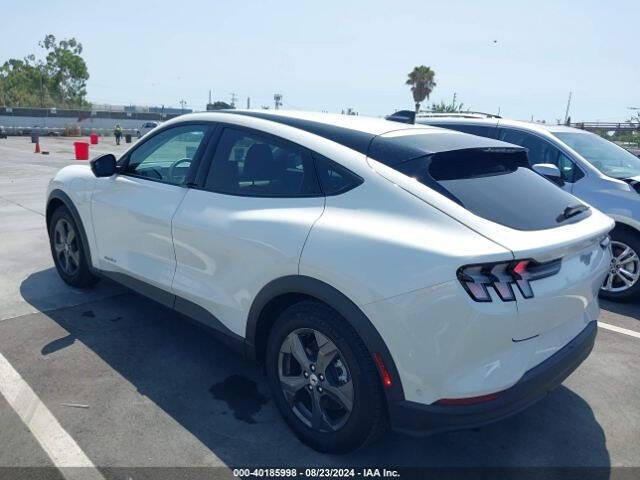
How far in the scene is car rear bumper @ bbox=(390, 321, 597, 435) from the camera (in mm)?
2230

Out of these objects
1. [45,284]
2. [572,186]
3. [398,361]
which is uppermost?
[572,186]

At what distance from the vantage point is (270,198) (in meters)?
2.90

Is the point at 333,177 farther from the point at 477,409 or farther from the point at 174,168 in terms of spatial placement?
the point at 174,168

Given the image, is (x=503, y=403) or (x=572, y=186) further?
(x=572, y=186)

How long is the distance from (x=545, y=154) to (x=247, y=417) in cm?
443

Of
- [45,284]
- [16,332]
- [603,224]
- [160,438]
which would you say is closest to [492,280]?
[603,224]

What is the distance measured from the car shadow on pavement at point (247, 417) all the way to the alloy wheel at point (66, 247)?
2.37 ft

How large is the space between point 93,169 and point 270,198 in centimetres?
188

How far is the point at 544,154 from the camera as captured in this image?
570 centimetres

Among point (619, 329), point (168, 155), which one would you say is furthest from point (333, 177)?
point (619, 329)

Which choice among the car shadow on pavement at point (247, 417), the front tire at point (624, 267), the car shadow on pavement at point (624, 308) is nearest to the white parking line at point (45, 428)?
the car shadow on pavement at point (247, 417)

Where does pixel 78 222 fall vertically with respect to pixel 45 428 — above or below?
above

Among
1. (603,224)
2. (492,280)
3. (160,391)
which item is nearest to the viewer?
(492,280)

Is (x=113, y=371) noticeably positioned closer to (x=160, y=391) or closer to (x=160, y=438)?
(x=160, y=391)
